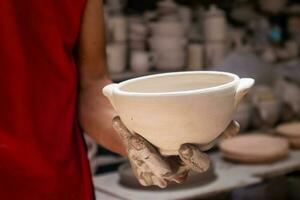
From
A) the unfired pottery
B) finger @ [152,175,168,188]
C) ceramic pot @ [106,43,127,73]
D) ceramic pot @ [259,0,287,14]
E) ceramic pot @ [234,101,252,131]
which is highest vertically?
→ finger @ [152,175,168,188]

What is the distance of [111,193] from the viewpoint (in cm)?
195

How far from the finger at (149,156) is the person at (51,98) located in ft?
0.33

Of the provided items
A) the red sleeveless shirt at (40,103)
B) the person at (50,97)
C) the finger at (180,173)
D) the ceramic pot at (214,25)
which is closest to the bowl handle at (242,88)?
the finger at (180,173)

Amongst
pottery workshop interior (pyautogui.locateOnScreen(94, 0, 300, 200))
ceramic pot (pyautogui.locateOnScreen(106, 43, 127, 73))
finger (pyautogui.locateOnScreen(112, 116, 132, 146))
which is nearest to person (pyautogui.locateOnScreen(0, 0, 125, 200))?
finger (pyautogui.locateOnScreen(112, 116, 132, 146))

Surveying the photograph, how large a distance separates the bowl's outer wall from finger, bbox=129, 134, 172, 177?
11 mm

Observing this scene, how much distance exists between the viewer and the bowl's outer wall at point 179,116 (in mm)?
724

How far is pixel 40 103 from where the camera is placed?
38.9 inches

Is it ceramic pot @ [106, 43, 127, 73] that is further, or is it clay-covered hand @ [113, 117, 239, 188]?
ceramic pot @ [106, 43, 127, 73]

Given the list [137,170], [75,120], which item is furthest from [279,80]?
[137,170]

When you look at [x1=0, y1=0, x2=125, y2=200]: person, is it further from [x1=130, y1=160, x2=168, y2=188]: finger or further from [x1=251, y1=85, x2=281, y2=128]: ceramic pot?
[x1=251, y1=85, x2=281, y2=128]: ceramic pot

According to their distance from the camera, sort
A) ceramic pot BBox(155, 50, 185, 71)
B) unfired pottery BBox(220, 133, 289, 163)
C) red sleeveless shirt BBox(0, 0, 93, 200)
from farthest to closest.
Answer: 1. ceramic pot BBox(155, 50, 185, 71)
2. unfired pottery BBox(220, 133, 289, 163)
3. red sleeveless shirt BBox(0, 0, 93, 200)

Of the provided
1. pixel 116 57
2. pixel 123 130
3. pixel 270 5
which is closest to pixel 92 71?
pixel 123 130

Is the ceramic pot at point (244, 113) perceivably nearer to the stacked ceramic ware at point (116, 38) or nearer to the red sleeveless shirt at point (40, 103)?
the stacked ceramic ware at point (116, 38)

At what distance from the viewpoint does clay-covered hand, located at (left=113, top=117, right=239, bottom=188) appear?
0.76 m
